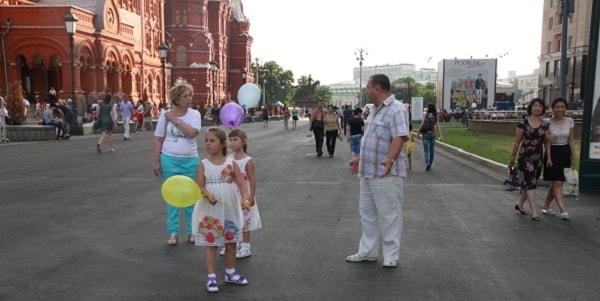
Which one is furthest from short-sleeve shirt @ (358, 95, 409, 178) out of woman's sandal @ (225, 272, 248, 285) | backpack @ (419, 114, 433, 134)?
backpack @ (419, 114, 433, 134)

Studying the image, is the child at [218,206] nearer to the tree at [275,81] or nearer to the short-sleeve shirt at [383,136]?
the short-sleeve shirt at [383,136]

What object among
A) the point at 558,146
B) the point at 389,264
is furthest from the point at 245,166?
the point at 558,146

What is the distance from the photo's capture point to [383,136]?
498 centimetres

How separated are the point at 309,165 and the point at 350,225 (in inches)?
266

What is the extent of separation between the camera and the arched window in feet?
210

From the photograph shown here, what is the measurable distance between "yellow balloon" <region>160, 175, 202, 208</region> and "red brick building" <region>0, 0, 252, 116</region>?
97.2 feet

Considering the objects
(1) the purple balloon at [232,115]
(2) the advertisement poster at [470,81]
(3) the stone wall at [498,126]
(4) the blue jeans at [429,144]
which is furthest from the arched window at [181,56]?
(1) the purple balloon at [232,115]

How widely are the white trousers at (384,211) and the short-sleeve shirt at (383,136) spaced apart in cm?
11

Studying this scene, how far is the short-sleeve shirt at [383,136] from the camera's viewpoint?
16.1 ft

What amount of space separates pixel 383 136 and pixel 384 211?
75cm

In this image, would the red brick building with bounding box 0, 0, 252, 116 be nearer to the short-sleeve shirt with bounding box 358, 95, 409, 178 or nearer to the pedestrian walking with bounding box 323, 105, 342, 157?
the pedestrian walking with bounding box 323, 105, 342, 157

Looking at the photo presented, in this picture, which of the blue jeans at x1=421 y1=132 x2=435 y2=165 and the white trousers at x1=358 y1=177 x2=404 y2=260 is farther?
the blue jeans at x1=421 y1=132 x2=435 y2=165

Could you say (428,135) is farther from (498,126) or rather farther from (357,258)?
(498,126)

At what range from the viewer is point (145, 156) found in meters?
14.8
